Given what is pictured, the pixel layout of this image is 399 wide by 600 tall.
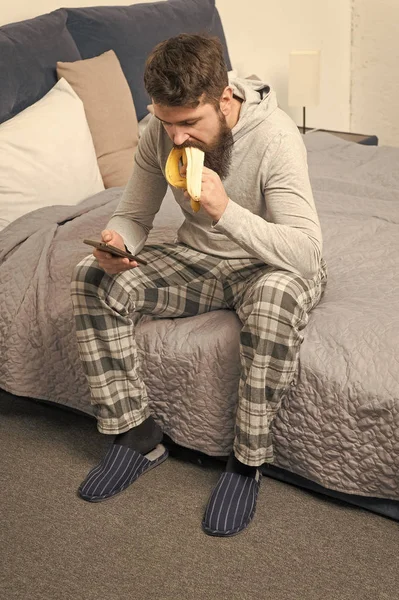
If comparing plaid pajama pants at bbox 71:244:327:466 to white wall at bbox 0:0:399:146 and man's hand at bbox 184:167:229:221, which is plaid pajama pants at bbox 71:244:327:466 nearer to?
man's hand at bbox 184:167:229:221

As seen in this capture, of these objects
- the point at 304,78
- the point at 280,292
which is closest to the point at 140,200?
the point at 280,292

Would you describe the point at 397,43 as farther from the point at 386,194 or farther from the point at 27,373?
the point at 27,373

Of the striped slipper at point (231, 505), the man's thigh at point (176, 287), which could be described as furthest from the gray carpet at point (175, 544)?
the man's thigh at point (176, 287)

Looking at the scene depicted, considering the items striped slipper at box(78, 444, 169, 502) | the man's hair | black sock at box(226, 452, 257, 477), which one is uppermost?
the man's hair

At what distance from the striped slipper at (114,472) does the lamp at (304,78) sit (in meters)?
2.51

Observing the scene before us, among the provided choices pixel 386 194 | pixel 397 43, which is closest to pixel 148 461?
pixel 386 194

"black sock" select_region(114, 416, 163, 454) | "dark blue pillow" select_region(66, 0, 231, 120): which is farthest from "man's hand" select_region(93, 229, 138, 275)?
"dark blue pillow" select_region(66, 0, 231, 120)

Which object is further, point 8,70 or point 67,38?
point 67,38

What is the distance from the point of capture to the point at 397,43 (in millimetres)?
4543

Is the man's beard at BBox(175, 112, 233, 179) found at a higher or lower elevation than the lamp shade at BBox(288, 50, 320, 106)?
higher

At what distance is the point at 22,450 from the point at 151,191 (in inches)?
29.2

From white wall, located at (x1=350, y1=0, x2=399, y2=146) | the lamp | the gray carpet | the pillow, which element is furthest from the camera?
white wall, located at (x1=350, y1=0, x2=399, y2=146)

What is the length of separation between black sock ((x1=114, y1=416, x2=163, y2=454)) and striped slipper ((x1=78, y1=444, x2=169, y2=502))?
0.02 meters

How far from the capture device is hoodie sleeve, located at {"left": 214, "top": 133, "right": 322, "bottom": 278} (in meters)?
1.65
